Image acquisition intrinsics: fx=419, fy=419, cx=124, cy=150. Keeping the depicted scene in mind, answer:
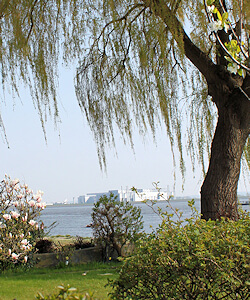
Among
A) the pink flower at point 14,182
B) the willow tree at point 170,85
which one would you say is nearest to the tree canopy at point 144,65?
the willow tree at point 170,85

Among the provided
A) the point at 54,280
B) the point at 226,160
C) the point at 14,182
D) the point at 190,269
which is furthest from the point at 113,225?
the point at 190,269

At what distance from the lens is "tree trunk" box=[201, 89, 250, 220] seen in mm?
4887

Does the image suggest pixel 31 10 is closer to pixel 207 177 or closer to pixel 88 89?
pixel 88 89

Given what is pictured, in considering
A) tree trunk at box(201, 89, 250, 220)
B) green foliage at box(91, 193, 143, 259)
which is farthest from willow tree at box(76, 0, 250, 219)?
green foliage at box(91, 193, 143, 259)

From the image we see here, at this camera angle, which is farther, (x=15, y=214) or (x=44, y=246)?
(x=44, y=246)

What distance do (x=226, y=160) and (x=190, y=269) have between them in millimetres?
2765

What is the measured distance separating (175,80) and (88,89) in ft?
3.39

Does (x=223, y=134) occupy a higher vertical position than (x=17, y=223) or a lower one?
higher

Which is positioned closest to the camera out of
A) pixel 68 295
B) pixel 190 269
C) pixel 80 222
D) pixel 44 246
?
pixel 68 295

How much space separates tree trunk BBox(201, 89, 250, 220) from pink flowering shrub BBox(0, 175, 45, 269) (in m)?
2.67

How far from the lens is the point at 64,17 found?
4129mm

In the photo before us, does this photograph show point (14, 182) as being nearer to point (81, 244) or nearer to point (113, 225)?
point (81, 244)

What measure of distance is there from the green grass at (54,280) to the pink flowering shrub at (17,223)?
0.28 metres

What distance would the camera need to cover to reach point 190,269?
241 centimetres
